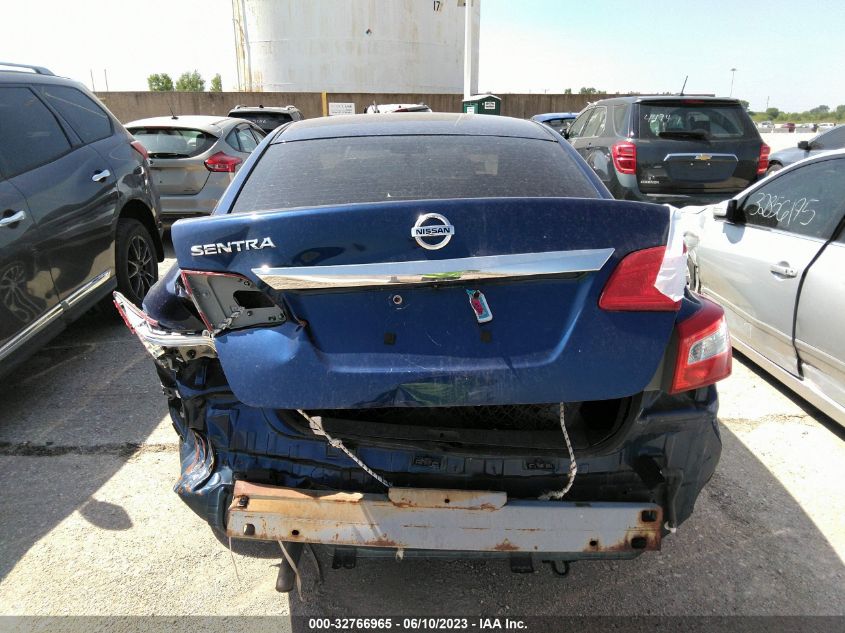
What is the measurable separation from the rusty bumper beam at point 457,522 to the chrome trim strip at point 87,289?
9.40 feet

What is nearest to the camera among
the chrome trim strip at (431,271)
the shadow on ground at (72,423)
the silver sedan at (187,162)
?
the chrome trim strip at (431,271)

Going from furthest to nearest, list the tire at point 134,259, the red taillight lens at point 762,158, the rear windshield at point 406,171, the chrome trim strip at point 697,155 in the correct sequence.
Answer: the red taillight lens at point 762,158
the chrome trim strip at point 697,155
the tire at point 134,259
the rear windshield at point 406,171

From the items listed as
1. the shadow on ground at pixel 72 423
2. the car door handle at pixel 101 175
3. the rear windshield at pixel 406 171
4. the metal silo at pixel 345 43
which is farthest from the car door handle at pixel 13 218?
the metal silo at pixel 345 43

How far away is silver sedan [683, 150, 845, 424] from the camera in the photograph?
3213 mm

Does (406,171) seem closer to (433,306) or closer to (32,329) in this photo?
(433,306)

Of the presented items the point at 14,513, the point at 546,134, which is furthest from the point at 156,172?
the point at 546,134

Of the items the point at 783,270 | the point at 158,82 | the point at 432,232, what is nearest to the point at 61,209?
the point at 432,232

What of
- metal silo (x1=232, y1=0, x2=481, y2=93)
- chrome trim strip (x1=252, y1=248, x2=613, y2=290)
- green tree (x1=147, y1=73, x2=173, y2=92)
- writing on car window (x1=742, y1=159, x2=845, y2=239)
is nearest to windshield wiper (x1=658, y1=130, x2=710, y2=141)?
writing on car window (x1=742, y1=159, x2=845, y2=239)

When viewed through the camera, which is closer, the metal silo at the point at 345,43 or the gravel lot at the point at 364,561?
the gravel lot at the point at 364,561

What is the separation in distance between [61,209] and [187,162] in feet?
12.4

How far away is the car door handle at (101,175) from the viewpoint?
442 cm

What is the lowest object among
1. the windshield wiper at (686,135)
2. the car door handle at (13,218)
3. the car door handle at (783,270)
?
the car door handle at (783,270)

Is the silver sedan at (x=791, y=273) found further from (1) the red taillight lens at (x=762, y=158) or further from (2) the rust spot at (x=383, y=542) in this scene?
(1) the red taillight lens at (x=762, y=158)

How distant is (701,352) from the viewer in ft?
6.13
